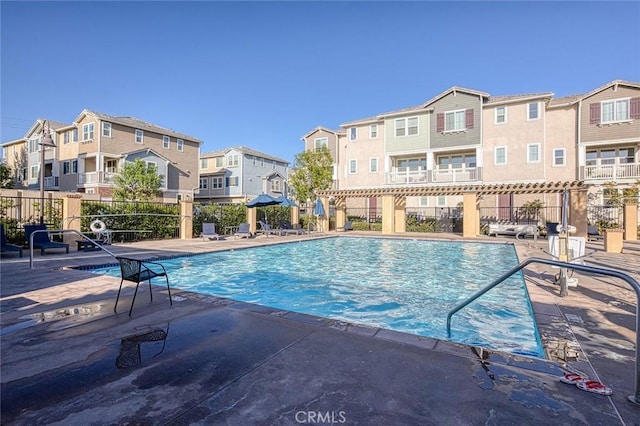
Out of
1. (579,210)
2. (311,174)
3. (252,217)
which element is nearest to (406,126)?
(311,174)

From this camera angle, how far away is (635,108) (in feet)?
74.5

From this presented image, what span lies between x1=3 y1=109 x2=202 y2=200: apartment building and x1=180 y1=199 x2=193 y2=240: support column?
36.7ft

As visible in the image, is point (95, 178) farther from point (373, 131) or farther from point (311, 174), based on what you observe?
point (373, 131)

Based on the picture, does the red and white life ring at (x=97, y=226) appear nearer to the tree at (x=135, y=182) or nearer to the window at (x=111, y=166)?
the tree at (x=135, y=182)

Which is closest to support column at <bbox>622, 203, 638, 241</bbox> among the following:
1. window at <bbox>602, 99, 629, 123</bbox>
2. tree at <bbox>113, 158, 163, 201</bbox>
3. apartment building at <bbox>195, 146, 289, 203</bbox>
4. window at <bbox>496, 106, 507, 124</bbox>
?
window at <bbox>602, 99, 629, 123</bbox>

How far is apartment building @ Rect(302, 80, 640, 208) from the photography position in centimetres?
2323

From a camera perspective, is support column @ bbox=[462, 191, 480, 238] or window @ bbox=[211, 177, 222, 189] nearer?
support column @ bbox=[462, 191, 480, 238]

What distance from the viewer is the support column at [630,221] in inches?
661

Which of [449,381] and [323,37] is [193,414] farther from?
[323,37]

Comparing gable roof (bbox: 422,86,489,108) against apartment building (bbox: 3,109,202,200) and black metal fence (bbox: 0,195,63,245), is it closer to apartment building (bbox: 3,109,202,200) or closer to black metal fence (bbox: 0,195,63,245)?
apartment building (bbox: 3,109,202,200)

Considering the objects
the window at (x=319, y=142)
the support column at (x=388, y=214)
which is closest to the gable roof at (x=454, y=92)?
the support column at (x=388, y=214)

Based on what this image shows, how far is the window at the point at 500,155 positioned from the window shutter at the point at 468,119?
2.69 meters

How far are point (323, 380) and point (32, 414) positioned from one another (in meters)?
2.16

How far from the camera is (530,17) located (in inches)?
523
